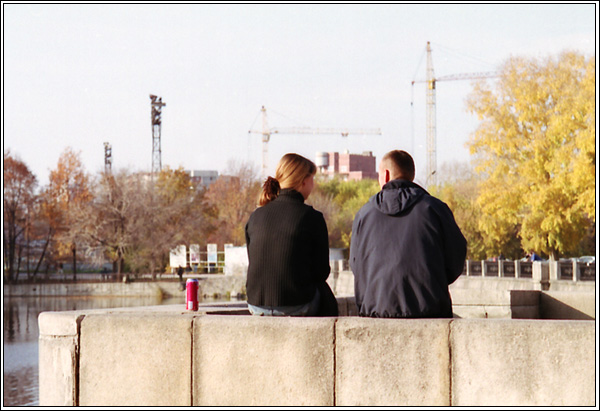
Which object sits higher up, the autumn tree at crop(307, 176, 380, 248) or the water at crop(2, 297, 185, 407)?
the autumn tree at crop(307, 176, 380, 248)

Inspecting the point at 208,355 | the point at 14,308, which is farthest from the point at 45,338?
the point at 14,308

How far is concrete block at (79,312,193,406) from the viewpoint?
21.5 ft

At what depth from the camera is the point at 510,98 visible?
133 ft

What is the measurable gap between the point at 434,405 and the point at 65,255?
7275 centimetres

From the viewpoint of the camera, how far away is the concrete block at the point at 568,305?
1267 centimetres

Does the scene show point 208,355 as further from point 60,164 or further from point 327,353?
point 60,164

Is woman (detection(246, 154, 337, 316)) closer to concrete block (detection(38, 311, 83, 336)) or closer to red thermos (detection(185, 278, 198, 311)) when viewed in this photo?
red thermos (detection(185, 278, 198, 311))

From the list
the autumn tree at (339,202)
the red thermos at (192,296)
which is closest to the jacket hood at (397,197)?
the red thermos at (192,296)

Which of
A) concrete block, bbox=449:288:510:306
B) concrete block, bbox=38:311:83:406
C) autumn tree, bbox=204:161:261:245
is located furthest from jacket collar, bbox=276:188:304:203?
autumn tree, bbox=204:161:261:245

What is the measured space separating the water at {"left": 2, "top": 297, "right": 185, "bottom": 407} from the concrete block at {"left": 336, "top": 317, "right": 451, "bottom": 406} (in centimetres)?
2284

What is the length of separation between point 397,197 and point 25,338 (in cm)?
4124

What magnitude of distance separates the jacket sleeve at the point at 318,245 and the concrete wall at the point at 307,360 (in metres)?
0.45

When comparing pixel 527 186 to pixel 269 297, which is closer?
pixel 269 297

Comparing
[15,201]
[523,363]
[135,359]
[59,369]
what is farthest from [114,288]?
[523,363]
